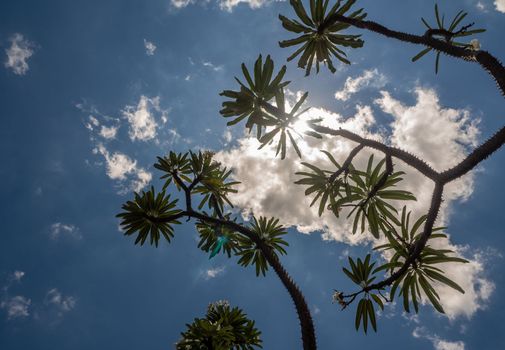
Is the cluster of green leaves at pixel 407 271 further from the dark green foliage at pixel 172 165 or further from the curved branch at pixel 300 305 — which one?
the dark green foliage at pixel 172 165

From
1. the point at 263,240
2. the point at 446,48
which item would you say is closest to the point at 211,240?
the point at 263,240

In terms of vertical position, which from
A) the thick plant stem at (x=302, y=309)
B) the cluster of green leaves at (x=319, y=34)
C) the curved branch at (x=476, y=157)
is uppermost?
the cluster of green leaves at (x=319, y=34)

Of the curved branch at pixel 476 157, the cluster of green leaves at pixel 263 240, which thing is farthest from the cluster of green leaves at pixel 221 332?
the curved branch at pixel 476 157

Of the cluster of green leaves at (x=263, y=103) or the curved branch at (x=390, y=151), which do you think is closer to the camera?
the curved branch at (x=390, y=151)

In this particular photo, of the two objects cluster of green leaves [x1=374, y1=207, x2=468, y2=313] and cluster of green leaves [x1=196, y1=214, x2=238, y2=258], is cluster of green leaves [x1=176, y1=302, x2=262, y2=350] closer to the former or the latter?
cluster of green leaves [x1=196, y1=214, x2=238, y2=258]

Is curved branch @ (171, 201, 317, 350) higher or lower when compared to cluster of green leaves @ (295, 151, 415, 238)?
lower

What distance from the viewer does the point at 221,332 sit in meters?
5.45

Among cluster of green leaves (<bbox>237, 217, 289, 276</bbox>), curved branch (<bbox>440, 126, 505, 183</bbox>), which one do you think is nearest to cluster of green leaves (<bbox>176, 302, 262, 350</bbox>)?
cluster of green leaves (<bbox>237, 217, 289, 276</bbox>)

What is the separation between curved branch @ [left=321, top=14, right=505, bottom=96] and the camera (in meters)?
2.53

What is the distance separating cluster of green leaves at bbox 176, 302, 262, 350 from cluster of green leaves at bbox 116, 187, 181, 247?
6.18 ft

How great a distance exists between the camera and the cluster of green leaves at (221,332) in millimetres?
5395

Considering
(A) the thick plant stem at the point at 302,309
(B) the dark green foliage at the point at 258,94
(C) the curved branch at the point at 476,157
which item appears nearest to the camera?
(C) the curved branch at the point at 476,157

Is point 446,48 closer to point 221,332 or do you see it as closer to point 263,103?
point 263,103

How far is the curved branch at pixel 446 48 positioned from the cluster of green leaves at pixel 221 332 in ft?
17.4
